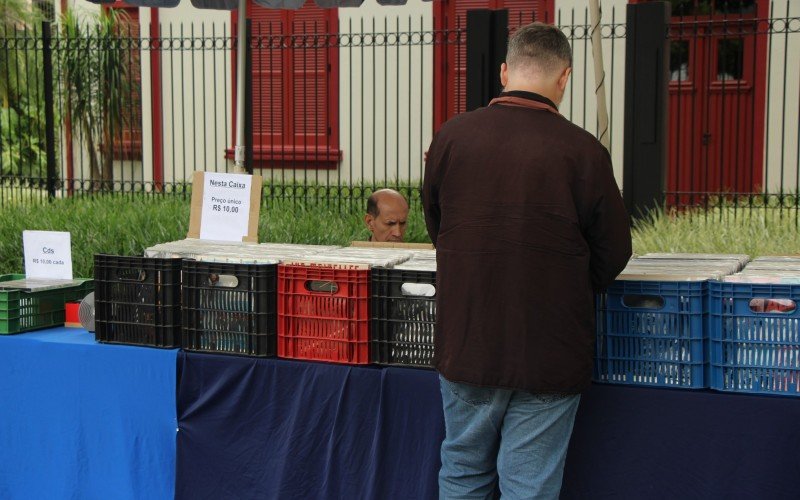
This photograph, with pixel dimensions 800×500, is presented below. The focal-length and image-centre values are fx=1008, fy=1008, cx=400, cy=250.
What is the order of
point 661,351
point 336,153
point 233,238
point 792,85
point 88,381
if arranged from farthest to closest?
point 336,153 < point 792,85 < point 233,238 < point 88,381 < point 661,351

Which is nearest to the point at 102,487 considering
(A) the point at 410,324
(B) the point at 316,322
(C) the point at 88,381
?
(C) the point at 88,381

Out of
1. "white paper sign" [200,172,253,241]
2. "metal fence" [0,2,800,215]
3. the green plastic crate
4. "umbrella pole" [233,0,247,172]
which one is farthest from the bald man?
"metal fence" [0,2,800,215]

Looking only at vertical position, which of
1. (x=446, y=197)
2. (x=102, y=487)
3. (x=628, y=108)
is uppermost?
(x=628, y=108)

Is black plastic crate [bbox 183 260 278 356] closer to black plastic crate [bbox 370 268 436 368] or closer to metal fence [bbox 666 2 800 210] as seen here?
black plastic crate [bbox 370 268 436 368]

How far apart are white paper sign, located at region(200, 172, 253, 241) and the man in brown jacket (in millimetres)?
1619

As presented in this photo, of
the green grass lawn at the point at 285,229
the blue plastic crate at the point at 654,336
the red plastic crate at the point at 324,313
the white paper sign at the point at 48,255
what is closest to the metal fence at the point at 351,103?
the green grass lawn at the point at 285,229

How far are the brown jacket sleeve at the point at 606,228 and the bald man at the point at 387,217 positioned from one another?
2.53 m

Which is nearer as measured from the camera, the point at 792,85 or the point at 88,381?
the point at 88,381

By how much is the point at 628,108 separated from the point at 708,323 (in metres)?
5.64

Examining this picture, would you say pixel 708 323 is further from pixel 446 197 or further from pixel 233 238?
pixel 233 238

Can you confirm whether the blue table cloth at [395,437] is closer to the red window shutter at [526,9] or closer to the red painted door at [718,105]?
the red painted door at [718,105]

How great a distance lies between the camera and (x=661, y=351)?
2.91m

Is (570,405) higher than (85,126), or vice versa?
(85,126)

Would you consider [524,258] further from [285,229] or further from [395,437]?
[285,229]
